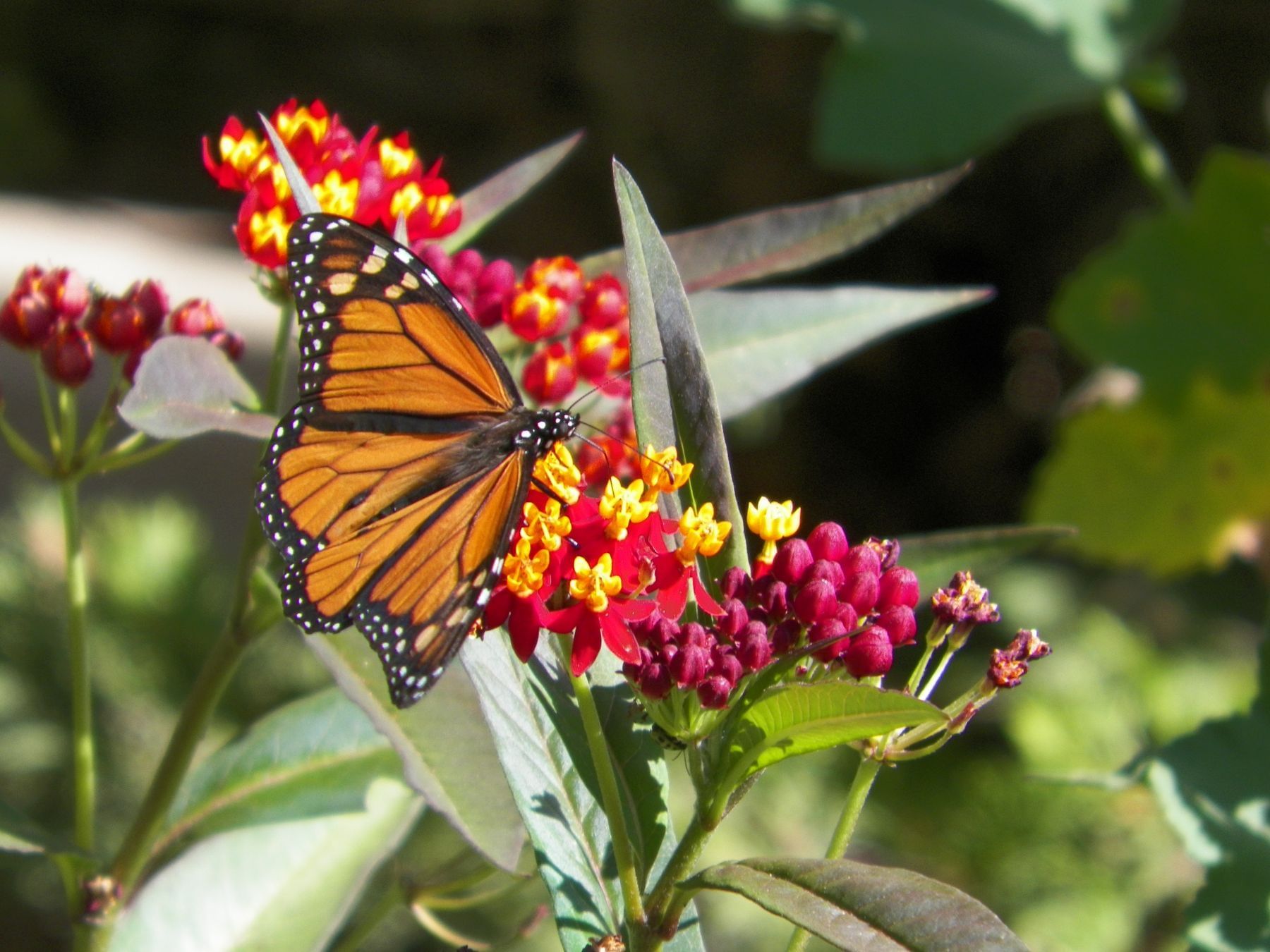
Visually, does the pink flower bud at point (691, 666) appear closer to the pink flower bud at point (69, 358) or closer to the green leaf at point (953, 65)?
the pink flower bud at point (69, 358)

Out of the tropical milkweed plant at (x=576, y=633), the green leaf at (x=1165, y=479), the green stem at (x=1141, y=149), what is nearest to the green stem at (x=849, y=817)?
the tropical milkweed plant at (x=576, y=633)

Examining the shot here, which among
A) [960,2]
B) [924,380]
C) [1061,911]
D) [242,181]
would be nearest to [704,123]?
[924,380]

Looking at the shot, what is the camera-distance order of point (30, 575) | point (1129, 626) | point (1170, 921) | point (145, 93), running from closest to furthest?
1. point (1170, 921)
2. point (30, 575)
3. point (1129, 626)
4. point (145, 93)

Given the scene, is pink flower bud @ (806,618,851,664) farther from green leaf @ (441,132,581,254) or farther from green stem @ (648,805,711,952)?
green leaf @ (441,132,581,254)

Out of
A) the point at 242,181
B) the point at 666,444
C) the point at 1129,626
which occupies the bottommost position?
the point at 1129,626

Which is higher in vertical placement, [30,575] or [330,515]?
[330,515]

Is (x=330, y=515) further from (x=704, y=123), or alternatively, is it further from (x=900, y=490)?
(x=704, y=123)
